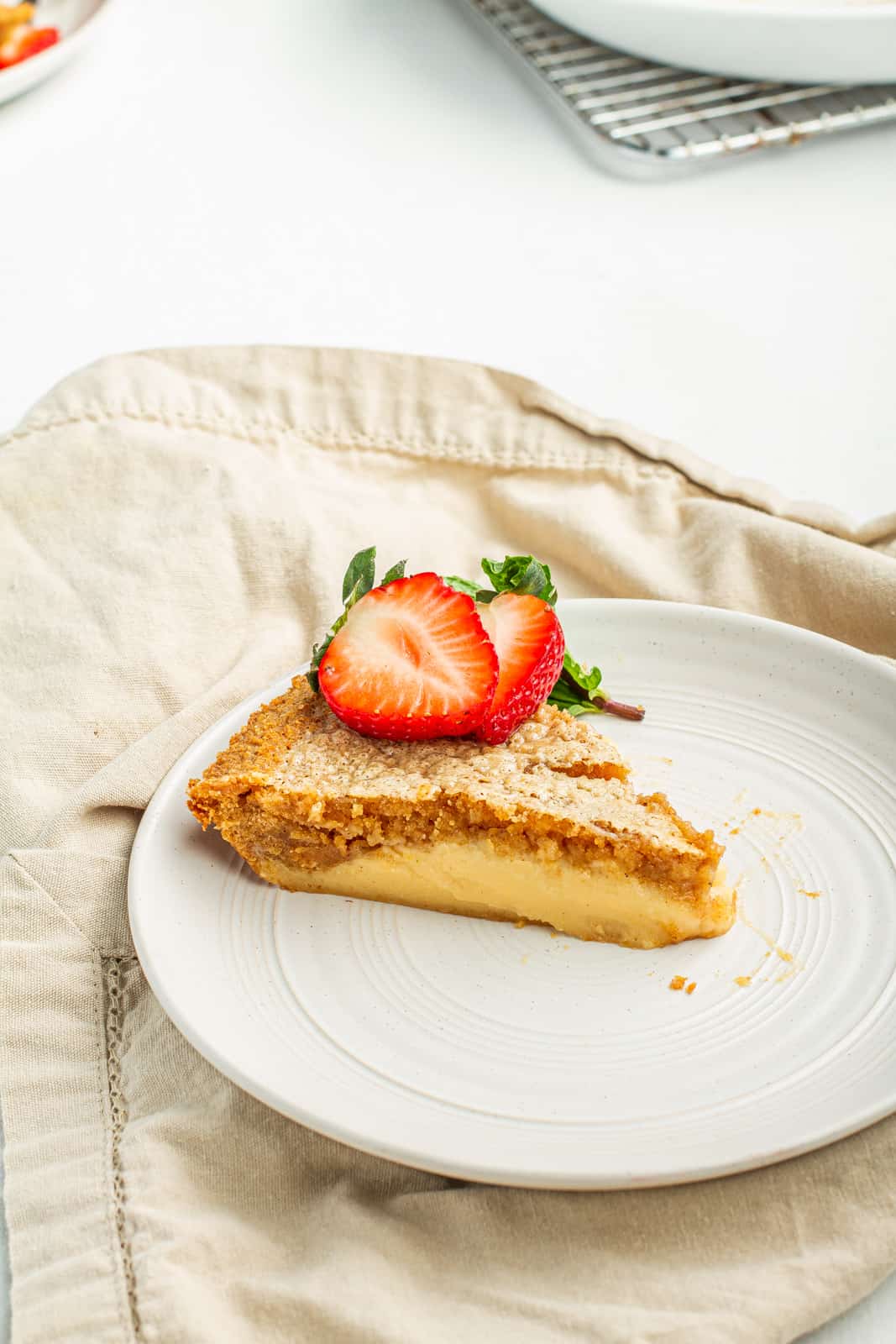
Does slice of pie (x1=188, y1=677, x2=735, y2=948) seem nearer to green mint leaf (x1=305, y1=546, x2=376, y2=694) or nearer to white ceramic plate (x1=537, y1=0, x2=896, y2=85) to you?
green mint leaf (x1=305, y1=546, x2=376, y2=694)

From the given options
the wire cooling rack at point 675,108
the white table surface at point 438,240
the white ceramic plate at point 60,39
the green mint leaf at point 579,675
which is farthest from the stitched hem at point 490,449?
the white ceramic plate at point 60,39

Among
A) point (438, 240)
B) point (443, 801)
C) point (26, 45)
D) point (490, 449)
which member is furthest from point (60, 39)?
point (443, 801)

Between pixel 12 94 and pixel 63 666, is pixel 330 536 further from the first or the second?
pixel 12 94

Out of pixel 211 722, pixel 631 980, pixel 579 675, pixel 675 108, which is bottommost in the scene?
pixel 631 980

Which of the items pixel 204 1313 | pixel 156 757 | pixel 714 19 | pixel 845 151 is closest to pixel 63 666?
pixel 156 757

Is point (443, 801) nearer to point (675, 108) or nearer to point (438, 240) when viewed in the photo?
point (438, 240)

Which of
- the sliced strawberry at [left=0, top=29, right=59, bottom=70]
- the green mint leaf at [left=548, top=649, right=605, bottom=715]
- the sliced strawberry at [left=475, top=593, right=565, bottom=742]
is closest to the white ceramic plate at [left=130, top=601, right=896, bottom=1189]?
the green mint leaf at [left=548, top=649, right=605, bottom=715]

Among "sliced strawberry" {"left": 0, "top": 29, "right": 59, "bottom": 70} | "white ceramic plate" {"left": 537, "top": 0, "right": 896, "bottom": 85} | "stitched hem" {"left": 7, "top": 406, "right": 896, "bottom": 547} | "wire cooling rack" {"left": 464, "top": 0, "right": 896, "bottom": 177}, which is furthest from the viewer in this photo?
"sliced strawberry" {"left": 0, "top": 29, "right": 59, "bottom": 70}
